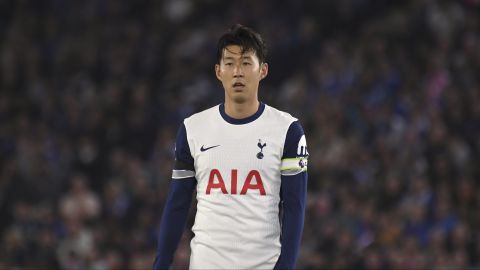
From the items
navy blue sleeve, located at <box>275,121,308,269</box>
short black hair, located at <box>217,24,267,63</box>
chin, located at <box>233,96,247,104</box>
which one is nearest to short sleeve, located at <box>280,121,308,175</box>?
navy blue sleeve, located at <box>275,121,308,269</box>

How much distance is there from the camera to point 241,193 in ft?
14.5

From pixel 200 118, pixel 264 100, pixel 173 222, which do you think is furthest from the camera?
pixel 264 100

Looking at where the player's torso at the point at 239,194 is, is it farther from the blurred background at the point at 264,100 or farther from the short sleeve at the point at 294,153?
the blurred background at the point at 264,100

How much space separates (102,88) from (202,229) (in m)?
10.1

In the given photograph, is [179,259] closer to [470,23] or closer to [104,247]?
[104,247]

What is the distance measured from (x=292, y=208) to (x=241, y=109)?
52cm

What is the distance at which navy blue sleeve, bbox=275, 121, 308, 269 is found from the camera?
4.36 metres

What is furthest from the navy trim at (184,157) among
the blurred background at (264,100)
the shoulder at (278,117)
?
the blurred background at (264,100)

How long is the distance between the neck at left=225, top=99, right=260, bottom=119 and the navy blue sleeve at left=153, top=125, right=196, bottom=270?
0.83ft

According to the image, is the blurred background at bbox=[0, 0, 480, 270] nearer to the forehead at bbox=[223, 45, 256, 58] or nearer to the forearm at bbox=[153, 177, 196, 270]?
the forearm at bbox=[153, 177, 196, 270]

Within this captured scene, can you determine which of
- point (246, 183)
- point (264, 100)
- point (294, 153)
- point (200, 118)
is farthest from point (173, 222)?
point (264, 100)

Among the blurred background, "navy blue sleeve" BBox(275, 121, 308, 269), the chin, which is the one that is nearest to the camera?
"navy blue sleeve" BBox(275, 121, 308, 269)

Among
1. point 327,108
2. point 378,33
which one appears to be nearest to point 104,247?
point 327,108

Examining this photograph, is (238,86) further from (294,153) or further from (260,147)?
(294,153)
